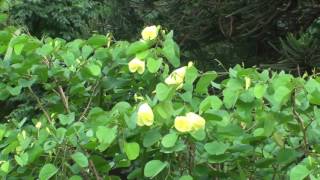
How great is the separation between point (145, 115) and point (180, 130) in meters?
0.09

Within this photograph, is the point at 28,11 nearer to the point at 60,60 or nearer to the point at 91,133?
the point at 60,60

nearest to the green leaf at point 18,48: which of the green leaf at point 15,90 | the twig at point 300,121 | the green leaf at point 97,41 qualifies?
the green leaf at point 15,90

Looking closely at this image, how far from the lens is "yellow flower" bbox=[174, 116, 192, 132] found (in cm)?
128

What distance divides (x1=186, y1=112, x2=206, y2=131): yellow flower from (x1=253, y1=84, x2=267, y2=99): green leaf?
0.14m

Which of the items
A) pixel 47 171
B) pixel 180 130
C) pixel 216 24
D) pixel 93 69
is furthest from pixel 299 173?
pixel 216 24

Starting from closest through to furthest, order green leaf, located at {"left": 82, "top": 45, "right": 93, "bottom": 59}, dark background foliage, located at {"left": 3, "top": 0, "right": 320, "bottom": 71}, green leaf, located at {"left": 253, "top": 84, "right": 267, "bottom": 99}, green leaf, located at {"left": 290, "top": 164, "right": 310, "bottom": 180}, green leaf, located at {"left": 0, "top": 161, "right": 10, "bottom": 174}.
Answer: green leaf, located at {"left": 290, "top": 164, "right": 310, "bottom": 180}, green leaf, located at {"left": 253, "top": 84, "right": 267, "bottom": 99}, green leaf, located at {"left": 0, "top": 161, "right": 10, "bottom": 174}, green leaf, located at {"left": 82, "top": 45, "right": 93, "bottom": 59}, dark background foliage, located at {"left": 3, "top": 0, "right": 320, "bottom": 71}

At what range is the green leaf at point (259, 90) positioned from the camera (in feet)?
4.41

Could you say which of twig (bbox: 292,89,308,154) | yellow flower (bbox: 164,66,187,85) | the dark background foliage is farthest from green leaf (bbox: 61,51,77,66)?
the dark background foliage

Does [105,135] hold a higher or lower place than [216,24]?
higher

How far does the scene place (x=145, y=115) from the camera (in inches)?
51.6

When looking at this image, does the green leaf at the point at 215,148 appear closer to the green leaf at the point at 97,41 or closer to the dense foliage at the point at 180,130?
the dense foliage at the point at 180,130

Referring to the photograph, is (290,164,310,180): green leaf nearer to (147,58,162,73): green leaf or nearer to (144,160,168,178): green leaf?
(144,160,168,178): green leaf

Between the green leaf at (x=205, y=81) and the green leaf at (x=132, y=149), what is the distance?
0.81 ft

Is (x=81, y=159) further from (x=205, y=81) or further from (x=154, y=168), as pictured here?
(x=205, y=81)
